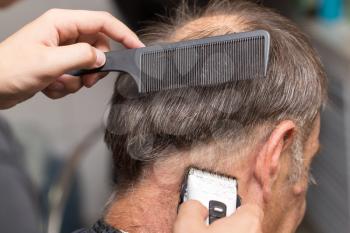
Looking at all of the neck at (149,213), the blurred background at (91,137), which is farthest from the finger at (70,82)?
the blurred background at (91,137)

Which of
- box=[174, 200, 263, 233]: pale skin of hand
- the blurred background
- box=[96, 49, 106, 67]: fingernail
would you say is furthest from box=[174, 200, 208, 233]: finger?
the blurred background

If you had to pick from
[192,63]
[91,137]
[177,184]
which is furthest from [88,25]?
[91,137]

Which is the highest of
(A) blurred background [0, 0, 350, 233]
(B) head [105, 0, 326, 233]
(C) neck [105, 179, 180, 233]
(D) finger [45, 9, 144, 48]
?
(D) finger [45, 9, 144, 48]

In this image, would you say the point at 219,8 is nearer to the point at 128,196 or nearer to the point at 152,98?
the point at 152,98

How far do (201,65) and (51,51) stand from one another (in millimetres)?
222

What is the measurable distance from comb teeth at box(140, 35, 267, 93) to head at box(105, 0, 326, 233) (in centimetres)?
1

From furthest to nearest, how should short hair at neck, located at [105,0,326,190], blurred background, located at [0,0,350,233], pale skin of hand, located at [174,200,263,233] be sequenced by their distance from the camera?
blurred background, located at [0,0,350,233] → short hair at neck, located at [105,0,326,190] → pale skin of hand, located at [174,200,263,233]

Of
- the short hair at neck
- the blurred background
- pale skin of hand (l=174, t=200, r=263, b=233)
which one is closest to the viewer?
pale skin of hand (l=174, t=200, r=263, b=233)

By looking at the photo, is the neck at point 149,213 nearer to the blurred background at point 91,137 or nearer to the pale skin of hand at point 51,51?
the pale skin of hand at point 51,51

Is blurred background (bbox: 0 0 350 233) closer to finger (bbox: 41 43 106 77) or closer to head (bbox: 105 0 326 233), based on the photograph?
head (bbox: 105 0 326 233)

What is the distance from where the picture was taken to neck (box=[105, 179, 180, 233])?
89 centimetres

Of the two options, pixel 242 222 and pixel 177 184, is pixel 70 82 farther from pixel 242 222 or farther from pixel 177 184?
pixel 242 222

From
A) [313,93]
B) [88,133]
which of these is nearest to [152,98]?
[313,93]

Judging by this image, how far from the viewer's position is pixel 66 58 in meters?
0.82
